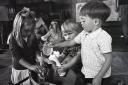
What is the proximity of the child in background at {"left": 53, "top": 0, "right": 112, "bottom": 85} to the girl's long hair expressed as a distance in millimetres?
529

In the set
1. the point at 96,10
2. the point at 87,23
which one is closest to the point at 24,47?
the point at 87,23

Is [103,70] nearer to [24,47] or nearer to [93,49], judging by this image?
[93,49]

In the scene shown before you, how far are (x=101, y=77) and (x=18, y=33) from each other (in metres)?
1.01

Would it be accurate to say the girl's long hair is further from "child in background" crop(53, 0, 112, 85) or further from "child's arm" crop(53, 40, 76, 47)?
"child in background" crop(53, 0, 112, 85)

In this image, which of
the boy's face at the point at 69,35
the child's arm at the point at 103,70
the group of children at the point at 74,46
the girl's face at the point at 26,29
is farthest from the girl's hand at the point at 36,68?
the child's arm at the point at 103,70

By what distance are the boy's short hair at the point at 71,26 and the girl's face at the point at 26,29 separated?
373 mm

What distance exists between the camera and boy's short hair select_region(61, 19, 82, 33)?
2137 millimetres

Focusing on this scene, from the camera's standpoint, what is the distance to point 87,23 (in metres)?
1.99

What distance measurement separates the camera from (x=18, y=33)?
234 cm

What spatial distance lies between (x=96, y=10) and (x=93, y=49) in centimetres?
36

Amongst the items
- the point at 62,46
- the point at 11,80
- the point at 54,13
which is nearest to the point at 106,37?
the point at 62,46

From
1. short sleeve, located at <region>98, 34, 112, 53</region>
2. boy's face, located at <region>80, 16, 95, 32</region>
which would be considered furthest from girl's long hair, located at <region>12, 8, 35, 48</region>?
short sleeve, located at <region>98, 34, 112, 53</region>

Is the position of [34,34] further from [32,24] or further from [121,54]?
[121,54]

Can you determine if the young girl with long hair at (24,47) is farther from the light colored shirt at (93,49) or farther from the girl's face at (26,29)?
the light colored shirt at (93,49)
